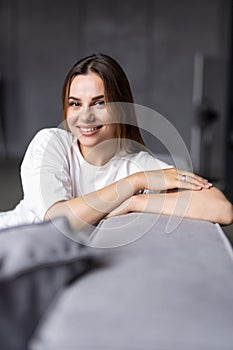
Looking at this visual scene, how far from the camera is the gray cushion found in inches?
27.1

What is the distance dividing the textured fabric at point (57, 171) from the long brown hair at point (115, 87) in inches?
2.7

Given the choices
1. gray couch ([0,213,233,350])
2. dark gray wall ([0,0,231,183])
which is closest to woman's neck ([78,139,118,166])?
gray couch ([0,213,233,350])

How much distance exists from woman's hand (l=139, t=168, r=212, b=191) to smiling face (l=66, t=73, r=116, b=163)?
0.82 ft

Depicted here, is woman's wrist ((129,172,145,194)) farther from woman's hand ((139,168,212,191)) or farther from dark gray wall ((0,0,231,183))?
dark gray wall ((0,0,231,183))

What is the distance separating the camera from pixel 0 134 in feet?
22.5

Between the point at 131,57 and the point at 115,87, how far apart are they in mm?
A: 5000

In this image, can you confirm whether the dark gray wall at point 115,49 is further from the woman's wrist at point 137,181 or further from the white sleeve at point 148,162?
the woman's wrist at point 137,181

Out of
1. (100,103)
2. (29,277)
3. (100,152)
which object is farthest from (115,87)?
(29,277)

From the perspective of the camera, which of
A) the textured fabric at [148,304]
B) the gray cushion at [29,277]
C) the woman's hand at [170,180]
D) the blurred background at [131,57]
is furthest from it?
the blurred background at [131,57]

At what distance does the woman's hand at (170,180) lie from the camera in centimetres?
137

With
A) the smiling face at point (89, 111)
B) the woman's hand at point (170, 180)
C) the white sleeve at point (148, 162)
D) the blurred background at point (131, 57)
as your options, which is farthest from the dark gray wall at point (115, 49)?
the woman's hand at point (170, 180)

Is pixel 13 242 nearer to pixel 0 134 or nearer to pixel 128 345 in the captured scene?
pixel 128 345

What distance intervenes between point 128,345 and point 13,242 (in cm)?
23

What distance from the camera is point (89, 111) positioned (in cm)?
160
